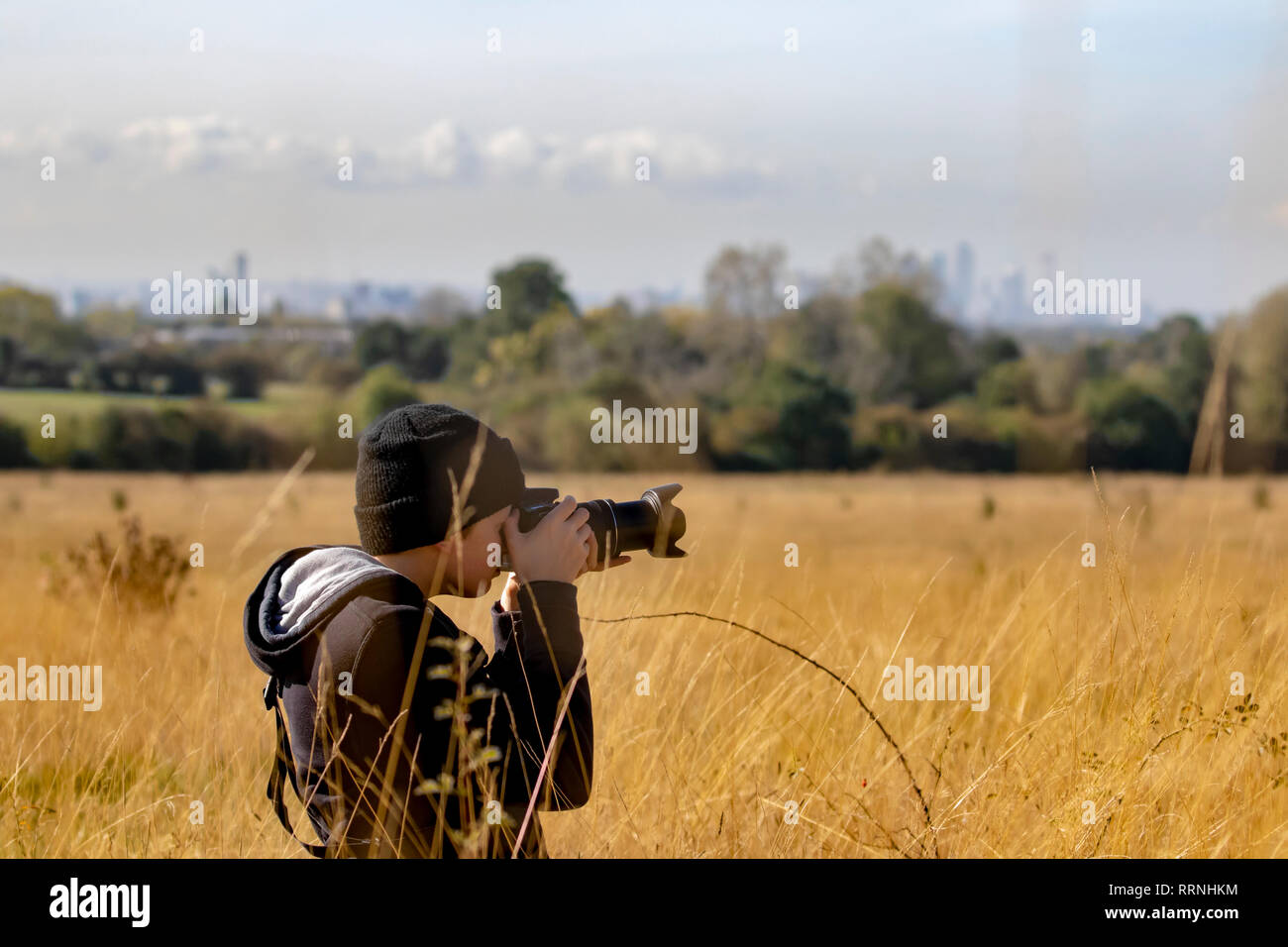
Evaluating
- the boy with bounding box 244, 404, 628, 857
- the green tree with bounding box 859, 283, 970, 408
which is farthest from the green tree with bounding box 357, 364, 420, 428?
the boy with bounding box 244, 404, 628, 857

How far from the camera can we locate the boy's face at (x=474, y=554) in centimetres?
204

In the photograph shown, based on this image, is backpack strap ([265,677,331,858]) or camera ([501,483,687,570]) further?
camera ([501,483,687,570])

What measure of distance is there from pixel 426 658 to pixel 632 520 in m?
0.57

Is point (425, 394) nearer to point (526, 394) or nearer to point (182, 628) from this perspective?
point (526, 394)

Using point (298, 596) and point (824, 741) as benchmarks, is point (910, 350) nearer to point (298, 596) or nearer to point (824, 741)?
point (824, 741)

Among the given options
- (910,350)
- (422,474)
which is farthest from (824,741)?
(910,350)

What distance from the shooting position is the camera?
7.29 ft

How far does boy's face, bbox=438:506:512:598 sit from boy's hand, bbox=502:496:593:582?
0.03m

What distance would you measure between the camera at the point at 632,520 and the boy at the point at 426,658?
0.09 m

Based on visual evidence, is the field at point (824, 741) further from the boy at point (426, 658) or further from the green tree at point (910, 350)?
the green tree at point (910, 350)

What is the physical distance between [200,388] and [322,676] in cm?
3696

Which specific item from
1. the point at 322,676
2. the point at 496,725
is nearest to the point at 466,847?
the point at 496,725

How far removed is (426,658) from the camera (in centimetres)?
194

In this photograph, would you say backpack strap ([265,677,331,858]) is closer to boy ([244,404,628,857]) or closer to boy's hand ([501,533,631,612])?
boy ([244,404,628,857])
